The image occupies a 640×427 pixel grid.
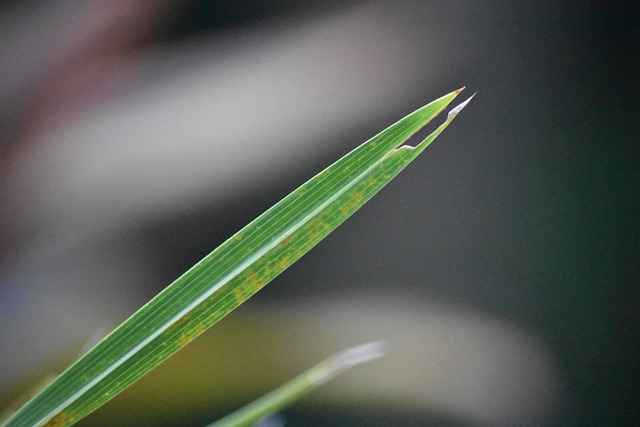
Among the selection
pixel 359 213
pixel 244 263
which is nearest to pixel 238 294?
pixel 244 263

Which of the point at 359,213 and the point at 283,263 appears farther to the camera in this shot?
the point at 359,213

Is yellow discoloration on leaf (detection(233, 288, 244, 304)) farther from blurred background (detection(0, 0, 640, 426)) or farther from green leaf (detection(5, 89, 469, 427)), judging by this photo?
blurred background (detection(0, 0, 640, 426))

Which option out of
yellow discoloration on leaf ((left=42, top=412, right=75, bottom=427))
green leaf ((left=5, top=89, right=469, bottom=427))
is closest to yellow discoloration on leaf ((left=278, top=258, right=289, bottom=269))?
green leaf ((left=5, top=89, right=469, bottom=427))

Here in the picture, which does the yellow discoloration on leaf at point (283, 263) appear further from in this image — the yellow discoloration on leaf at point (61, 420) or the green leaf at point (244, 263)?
the yellow discoloration on leaf at point (61, 420)

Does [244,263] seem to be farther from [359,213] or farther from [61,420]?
[359,213]

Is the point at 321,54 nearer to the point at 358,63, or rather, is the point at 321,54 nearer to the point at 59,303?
the point at 358,63

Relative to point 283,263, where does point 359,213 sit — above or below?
above
